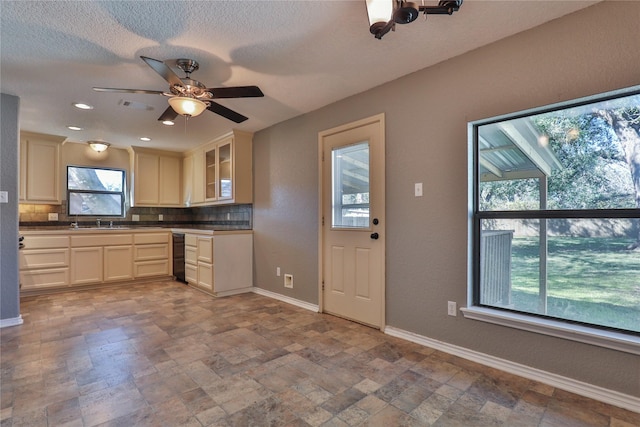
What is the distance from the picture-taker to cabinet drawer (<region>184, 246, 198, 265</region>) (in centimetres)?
461

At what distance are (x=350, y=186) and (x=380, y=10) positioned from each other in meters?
1.95

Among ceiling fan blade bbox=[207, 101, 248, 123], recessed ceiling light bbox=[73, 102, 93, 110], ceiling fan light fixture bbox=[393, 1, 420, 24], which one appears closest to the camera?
ceiling fan light fixture bbox=[393, 1, 420, 24]

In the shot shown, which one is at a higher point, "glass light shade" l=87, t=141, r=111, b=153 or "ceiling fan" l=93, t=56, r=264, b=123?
"glass light shade" l=87, t=141, r=111, b=153

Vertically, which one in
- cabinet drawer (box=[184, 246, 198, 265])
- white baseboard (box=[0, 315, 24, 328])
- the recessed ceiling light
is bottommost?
white baseboard (box=[0, 315, 24, 328])

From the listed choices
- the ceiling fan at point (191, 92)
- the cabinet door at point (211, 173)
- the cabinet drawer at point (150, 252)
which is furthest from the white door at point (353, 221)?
the cabinet drawer at point (150, 252)

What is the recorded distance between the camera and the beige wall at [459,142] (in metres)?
1.82

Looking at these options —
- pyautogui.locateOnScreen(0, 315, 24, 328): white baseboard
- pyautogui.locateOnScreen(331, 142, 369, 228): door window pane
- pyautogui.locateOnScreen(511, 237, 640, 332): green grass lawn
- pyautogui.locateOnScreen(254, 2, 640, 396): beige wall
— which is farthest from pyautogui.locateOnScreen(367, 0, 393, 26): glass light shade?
pyautogui.locateOnScreen(0, 315, 24, 328): white baseboard

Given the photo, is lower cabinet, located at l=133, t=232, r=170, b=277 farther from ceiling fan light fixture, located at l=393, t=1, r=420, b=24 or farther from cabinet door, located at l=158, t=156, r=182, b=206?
ceiling fan light fixture, located at l=393, t=1, r=420, b=24

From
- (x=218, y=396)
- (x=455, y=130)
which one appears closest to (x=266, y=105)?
(x=455, y=130)

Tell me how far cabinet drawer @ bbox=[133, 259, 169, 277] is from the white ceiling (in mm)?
2657

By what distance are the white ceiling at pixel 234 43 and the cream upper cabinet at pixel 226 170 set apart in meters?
1.22

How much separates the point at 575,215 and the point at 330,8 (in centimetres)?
202

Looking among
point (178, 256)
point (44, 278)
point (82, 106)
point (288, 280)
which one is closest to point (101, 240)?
point (44, 278)

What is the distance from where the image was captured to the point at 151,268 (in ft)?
17.0
